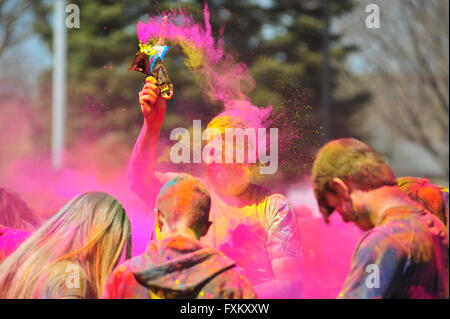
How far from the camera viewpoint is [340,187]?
7.88 ft

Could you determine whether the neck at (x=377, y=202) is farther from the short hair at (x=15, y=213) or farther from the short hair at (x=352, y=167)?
the short hair at (x=15, y=213)

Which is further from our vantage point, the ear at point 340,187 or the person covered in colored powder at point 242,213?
the person covered in colored powder at point 242,213

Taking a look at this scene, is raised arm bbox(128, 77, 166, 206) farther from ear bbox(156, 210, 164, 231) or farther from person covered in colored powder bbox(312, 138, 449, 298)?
person covered in colored powder bbox(312, 138, 449, 298)

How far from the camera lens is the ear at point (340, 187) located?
2.39 metres

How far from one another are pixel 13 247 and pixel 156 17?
117 cm

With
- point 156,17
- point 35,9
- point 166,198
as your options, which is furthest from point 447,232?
point 35,9

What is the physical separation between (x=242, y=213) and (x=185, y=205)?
1.41 ft

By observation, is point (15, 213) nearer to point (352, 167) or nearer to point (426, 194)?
point (352, 167)

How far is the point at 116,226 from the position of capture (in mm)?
2619

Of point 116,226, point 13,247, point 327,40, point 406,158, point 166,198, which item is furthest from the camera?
point 406,158

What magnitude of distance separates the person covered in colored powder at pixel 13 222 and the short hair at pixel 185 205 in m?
0.76

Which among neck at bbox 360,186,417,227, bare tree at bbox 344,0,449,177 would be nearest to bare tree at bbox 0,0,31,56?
bare tree at bbox 344,0,449,177

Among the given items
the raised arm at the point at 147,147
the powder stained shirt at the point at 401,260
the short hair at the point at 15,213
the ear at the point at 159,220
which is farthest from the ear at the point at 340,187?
the short hair at the point at 15,213

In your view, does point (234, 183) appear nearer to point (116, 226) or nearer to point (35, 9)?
point (116, 226)
